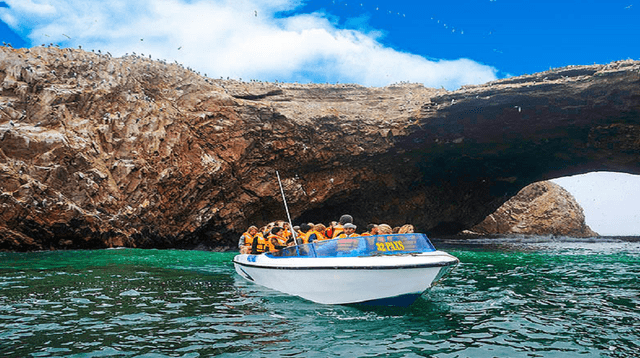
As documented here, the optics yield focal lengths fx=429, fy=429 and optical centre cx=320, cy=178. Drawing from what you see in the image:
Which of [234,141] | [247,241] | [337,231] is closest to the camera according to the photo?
[337,231]

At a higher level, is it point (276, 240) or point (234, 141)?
point (234, 141)

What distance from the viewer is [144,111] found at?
856 inches

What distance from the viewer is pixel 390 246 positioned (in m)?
8.24

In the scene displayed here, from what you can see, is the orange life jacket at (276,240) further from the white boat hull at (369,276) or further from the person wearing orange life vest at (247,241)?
the white boat hull at (369,276)

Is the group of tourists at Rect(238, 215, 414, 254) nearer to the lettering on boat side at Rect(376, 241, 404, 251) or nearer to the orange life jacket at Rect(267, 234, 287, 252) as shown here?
the orange life jacket at Rect(267, 234, 287, 252)

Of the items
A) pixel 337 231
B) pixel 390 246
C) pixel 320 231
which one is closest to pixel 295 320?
pixel 390 246

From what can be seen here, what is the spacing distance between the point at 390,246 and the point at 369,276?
96 cm

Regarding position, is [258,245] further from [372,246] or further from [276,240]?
[372,246]

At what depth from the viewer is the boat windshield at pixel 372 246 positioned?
8.18 meters

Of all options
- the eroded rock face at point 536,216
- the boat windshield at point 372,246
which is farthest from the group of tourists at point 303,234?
the eroded rock face at point 536,216

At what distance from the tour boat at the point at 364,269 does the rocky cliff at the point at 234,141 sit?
14.1 metres

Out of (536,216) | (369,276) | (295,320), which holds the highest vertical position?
(536,216)

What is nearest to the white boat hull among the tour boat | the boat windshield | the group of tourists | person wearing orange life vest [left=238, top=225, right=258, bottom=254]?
the tour boat

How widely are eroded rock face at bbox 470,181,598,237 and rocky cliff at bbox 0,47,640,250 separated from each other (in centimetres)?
1625
